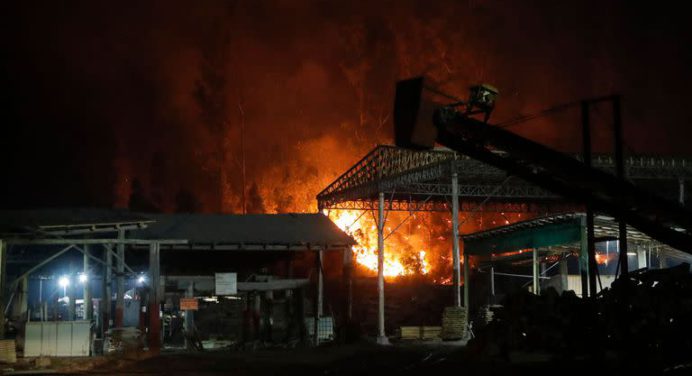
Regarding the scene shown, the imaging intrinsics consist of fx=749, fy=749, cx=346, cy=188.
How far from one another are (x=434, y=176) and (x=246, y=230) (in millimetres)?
8978

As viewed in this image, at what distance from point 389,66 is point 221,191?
22924 millimetres

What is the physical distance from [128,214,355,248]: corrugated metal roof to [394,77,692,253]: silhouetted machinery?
18.2 m

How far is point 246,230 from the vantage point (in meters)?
34.3

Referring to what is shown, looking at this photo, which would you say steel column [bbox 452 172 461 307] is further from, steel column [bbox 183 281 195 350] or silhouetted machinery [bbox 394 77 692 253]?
silhouetted machinery [bbox 394 77 692 253]

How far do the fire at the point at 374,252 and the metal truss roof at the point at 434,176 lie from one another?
448 inches

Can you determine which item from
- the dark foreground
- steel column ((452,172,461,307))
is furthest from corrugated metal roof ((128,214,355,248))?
the dark foreground

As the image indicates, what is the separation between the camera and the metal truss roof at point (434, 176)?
34.4 m

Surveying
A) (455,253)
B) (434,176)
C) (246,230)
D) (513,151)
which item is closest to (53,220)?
(246,230)

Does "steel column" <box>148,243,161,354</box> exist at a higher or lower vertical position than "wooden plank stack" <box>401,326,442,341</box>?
higher

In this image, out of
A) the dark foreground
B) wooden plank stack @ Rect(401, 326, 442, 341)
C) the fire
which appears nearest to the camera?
the dark foreground

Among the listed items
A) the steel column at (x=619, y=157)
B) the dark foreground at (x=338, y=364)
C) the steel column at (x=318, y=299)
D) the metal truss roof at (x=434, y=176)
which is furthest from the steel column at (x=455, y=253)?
the steel column at (x=619, y=157)

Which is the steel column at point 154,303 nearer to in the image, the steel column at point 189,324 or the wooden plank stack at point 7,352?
the steel column at point 189,324

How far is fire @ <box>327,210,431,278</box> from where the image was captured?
53969mm

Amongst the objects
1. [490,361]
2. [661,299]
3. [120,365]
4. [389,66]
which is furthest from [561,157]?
[389,66]
